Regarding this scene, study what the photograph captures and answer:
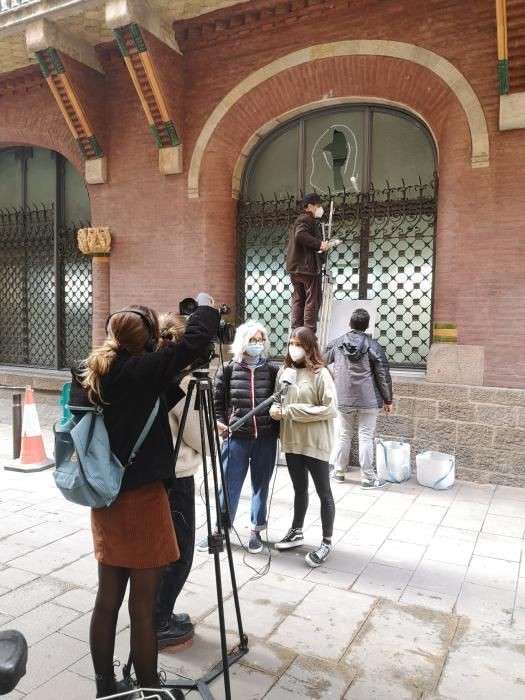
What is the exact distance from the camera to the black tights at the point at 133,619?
2.24 m

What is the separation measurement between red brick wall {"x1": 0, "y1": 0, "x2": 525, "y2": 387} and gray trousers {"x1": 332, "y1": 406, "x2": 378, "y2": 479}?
4.89 feet

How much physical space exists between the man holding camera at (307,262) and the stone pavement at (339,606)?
2.46 metres

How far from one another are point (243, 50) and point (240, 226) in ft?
7.79

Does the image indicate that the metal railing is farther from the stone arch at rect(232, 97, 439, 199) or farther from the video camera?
the video camera

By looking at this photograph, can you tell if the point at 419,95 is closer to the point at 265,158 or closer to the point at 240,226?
the point at 265,158

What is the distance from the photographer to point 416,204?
7000 mm

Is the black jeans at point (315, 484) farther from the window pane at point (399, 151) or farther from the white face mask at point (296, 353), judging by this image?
the window pane at point (399, 151)

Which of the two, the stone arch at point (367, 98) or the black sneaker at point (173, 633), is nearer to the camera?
the black sneaker at point (173, 633)

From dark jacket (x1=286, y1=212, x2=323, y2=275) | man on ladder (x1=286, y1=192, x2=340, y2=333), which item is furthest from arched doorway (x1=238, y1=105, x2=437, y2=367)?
dark jacket (x1=286, y1=212, x2=323, y2=275)

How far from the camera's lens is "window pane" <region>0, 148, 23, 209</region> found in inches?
404

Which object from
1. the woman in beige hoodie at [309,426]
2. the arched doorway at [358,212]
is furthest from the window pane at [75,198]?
the woman in beige hoodie at [309,426]

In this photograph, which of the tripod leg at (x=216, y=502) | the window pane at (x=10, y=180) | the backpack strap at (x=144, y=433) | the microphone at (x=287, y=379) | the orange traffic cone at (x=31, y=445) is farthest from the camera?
the window pane at (x=10, y=180)

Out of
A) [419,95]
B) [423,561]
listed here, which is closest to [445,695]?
[423,561]

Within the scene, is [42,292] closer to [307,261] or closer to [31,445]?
[31,445]
